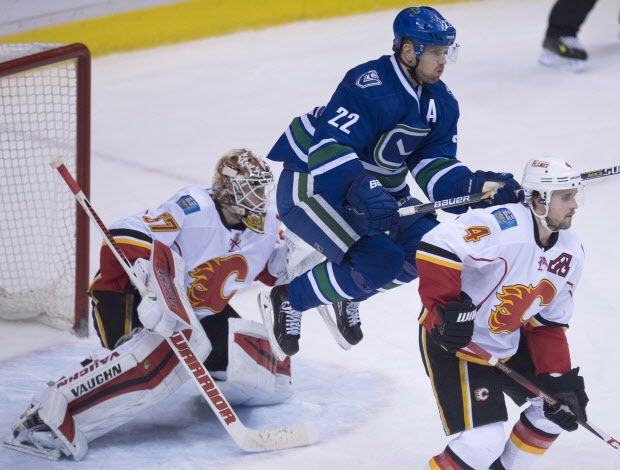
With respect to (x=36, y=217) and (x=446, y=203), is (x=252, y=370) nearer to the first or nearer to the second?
(x=446, y=203)

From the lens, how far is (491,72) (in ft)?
24.2

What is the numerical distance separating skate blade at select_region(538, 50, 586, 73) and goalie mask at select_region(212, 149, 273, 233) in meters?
3.82

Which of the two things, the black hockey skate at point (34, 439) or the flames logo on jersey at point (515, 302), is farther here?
the black hockey skate at point (34, 439)

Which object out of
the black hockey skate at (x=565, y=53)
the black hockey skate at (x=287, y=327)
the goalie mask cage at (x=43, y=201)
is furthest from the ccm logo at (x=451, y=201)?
the black hockey skate at (x=565, y=53)

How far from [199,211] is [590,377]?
4.69 ft

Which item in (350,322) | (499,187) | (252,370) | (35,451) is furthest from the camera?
(350,322)

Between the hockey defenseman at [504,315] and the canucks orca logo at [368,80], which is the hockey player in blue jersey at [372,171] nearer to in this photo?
the canucks orca logo at [368,80]

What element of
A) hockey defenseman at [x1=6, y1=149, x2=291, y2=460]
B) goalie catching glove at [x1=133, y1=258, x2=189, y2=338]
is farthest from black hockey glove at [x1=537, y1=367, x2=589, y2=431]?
goalie catching glove at [x1=133, y1=258, x2=189, y2=338]

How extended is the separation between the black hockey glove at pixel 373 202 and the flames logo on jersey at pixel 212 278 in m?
0.56

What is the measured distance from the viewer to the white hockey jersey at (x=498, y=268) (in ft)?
10.7

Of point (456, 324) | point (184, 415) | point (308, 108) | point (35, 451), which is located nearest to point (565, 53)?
point (308, 108)

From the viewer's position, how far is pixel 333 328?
4.30m

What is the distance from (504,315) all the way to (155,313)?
1034mm

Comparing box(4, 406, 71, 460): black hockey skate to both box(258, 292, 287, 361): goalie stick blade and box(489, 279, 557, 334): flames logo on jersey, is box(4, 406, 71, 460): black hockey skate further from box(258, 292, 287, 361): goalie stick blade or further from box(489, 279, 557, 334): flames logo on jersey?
box(489, 279, 557, 334): flames logo on jersey
